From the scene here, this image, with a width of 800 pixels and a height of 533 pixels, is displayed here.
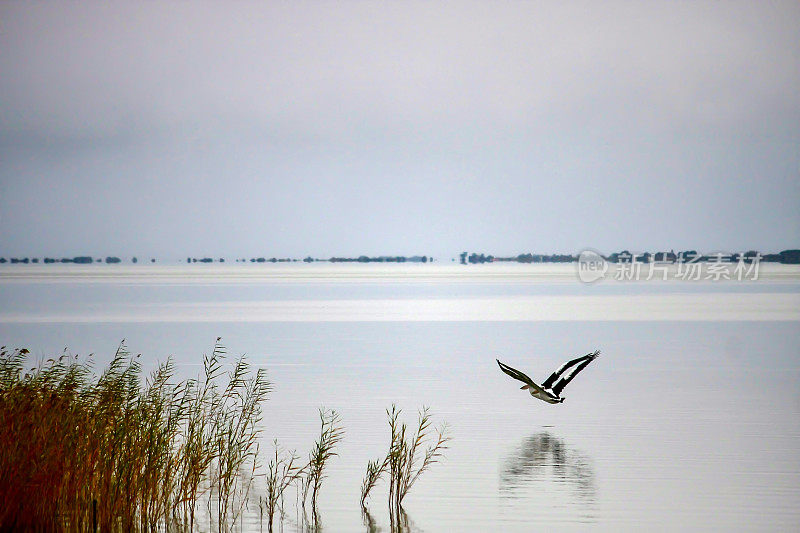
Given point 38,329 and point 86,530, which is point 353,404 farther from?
point 38,329

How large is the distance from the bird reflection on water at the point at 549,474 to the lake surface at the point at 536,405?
0.16ft

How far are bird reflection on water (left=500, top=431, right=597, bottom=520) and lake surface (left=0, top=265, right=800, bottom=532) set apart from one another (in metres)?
0.05

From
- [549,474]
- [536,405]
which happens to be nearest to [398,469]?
[549,474]

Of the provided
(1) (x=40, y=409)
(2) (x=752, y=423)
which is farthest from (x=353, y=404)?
(1) (x=40, y=409)

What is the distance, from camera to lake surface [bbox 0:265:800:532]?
13.7m

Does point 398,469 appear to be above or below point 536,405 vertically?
below

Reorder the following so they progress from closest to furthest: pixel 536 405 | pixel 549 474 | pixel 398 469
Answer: pixel 398 469 < pixel 549 474 < pixel 536 405

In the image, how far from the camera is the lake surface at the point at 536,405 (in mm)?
13703

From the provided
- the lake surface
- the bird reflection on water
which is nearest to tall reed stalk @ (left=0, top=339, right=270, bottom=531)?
the lake surface

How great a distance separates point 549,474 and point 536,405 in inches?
308

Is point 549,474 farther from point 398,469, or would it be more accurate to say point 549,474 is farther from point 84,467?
point 84,467

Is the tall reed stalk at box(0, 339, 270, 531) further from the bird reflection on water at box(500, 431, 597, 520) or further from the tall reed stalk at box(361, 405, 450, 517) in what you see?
the bird reflection on water at box(500, 431, 597, 520)

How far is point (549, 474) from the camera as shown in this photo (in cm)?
1562

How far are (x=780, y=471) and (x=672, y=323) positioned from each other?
37.2 metres
